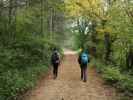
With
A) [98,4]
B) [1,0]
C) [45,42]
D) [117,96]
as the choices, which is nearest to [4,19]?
[1,0]

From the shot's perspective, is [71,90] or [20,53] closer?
[71,90]

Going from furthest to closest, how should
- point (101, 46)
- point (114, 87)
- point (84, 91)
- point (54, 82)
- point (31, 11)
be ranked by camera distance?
point (101, 46) < point (31, 11) < point (54, 82) < point (114, 87) < point (84, 91)

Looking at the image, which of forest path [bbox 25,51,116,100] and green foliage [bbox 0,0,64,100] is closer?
green foliage [bbox 0,0,64,100]

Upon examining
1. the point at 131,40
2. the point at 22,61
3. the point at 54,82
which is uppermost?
the point at 131,40

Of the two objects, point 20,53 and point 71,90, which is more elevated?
point 20,53

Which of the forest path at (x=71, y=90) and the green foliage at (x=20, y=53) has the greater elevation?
the green foliage at (x=20, y=53)

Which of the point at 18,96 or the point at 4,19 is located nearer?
the point at 18,96

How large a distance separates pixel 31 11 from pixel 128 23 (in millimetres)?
8213

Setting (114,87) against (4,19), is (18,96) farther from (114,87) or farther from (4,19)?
→ (4,19)

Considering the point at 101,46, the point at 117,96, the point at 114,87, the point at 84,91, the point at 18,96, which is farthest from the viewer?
the point at 101,46

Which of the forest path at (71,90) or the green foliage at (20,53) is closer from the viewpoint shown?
the green foliage at (20,53)

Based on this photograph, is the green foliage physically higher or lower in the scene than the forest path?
higher

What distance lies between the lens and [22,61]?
59.0 ft

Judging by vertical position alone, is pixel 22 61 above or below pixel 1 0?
below
